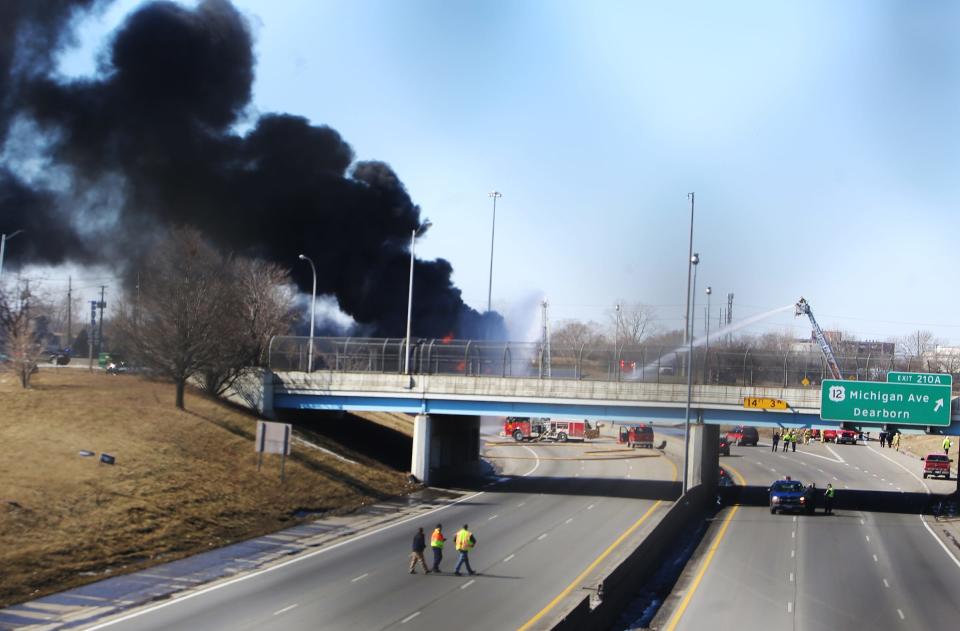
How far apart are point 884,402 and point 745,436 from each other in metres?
50.7

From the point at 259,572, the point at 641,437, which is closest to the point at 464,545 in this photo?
the point at 259,572

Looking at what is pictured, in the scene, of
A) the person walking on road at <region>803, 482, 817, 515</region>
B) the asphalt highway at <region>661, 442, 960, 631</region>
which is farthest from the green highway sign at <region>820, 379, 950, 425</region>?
the asphalt highway at <region>661, 442, 960, 631</region>

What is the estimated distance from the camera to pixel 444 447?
188 ft

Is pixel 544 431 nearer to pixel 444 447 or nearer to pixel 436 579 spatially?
pixel 444 447

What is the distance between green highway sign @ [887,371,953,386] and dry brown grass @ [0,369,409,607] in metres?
24.6

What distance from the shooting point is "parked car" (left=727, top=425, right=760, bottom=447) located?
96062 mm

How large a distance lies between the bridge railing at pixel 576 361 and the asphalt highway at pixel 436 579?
6651 millimetres

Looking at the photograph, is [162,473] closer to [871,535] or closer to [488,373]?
[488,373]

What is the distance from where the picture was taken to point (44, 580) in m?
26.0

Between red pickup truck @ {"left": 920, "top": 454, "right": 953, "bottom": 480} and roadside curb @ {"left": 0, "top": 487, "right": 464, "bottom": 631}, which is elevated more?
red pickup truck @ {"left": 920, "top": 454, "right": 953, "bottom": 480}

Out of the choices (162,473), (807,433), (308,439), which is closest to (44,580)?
(162,473)

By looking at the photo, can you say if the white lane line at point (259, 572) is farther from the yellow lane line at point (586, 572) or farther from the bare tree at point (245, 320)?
the bare tree at point (245, 320)

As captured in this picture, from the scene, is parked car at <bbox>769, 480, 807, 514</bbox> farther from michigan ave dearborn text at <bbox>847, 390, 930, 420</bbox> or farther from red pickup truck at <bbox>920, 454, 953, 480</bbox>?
red pickup truck at <bbox>920, 454, 953, 480</bbox>

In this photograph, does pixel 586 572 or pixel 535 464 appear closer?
pixel 586 572
